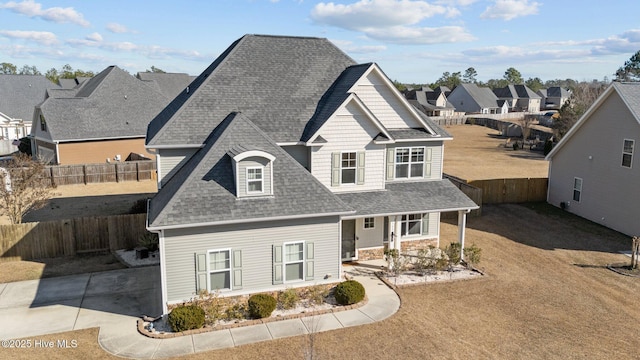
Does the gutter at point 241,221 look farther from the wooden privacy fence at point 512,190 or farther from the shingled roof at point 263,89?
the wooden privacy fence at point 512,190

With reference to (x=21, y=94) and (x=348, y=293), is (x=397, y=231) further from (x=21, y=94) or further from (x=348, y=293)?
(x=21, y=94)

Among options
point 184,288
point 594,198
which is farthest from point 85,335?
point 594,198

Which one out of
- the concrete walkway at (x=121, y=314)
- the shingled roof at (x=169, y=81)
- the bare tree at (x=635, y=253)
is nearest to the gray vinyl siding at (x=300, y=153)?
the concrete walkway at (x=121, y=314)

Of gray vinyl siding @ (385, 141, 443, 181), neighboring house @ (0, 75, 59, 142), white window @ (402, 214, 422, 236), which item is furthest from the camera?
neighboring house @ (0, 75, 59, 142)

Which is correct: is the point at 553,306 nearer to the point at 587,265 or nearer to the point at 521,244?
the point at 587,265

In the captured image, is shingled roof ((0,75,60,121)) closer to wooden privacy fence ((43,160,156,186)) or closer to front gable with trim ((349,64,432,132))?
wooden privacy fence ((43,160,156,186))

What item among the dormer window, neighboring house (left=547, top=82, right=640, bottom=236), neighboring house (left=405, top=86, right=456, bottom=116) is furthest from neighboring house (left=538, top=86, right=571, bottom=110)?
the dormer window
